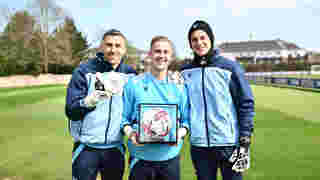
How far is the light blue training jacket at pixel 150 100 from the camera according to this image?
261 centimetres

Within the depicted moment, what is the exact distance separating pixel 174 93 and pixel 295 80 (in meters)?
27.6

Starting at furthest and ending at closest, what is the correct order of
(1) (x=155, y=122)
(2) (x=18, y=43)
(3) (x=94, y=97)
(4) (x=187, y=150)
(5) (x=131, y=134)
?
(2) (x=18, y=43) < (4) (x=187, y=150) < (3) (x=94, y=97) < (5) (x=131, y=134) < (1) (x=155, y=122)

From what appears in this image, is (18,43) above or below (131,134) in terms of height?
above

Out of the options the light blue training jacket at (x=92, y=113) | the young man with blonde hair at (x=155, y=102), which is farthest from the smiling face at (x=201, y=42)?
the light blue training jacket at (x=92, y=113)

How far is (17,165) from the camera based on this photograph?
221 inches

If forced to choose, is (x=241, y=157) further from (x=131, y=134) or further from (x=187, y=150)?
(x=187, y=150)

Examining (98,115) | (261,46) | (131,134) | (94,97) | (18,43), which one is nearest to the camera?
(131,134)

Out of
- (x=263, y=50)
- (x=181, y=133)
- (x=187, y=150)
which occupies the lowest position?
(x=187, y=150)

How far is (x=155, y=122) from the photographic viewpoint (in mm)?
2400

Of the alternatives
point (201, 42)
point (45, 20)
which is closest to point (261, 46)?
point (45, 20)

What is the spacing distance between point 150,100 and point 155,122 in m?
0.27

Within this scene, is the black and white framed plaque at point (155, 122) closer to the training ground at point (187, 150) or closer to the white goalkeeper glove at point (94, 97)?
the white goalkeeper glove at point (94, 97)

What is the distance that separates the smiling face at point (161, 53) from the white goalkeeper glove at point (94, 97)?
0.58m

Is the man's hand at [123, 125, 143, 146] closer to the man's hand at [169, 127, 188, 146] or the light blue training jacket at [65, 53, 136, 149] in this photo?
the light blue training jacket at [65, 53, 136, 149]
